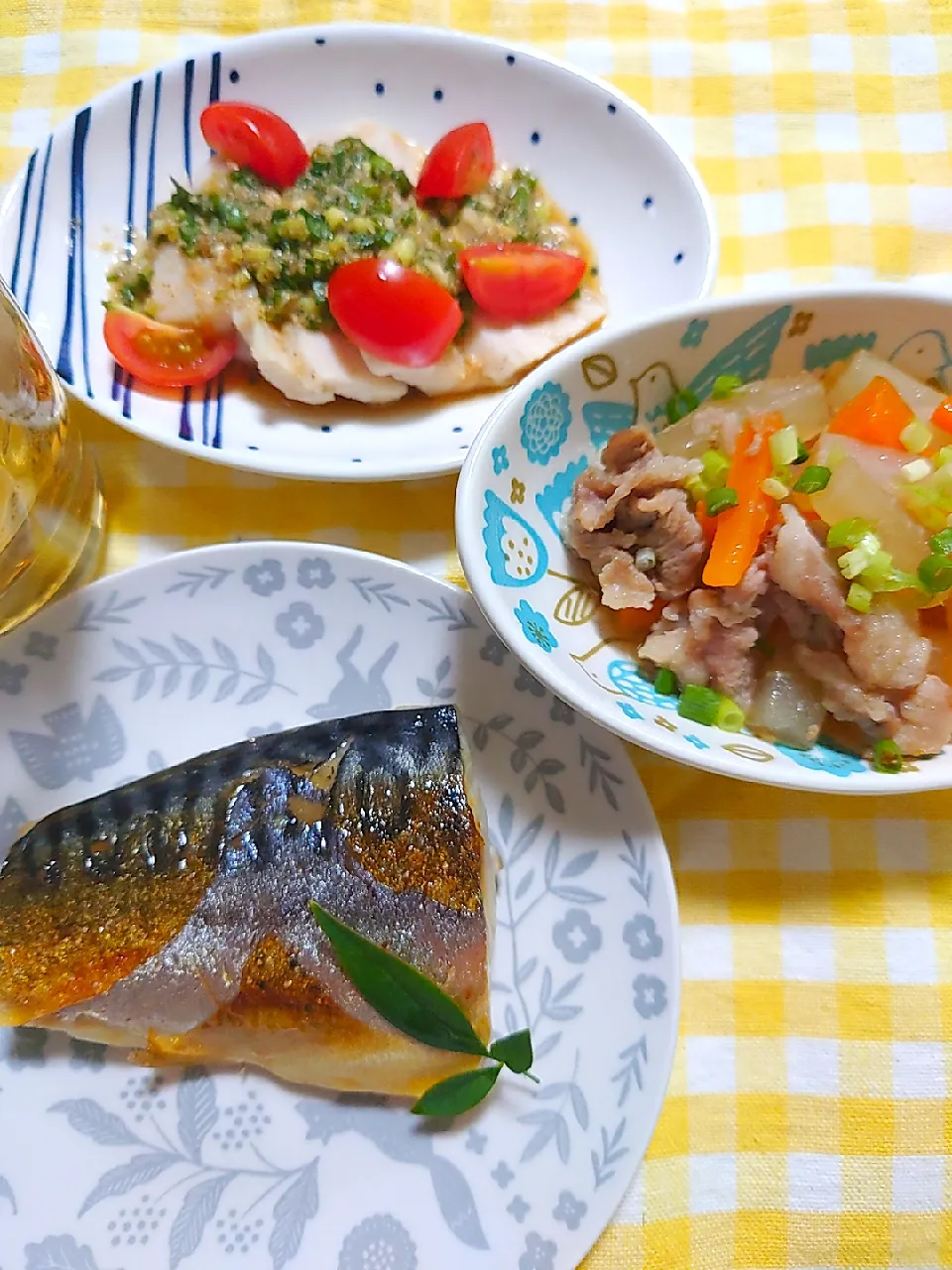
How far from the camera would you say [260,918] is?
4.56 feet

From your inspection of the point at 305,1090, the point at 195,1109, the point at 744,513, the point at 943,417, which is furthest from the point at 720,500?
the point at 195,1109

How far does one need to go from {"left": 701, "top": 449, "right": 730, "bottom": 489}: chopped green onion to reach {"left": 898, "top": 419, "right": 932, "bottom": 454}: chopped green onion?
0.86 feet

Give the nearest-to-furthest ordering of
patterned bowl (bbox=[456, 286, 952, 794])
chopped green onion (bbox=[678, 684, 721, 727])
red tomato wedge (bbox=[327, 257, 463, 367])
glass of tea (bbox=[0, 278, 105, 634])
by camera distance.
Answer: patterned bowl (bbox=[456, 286, 952, 794])
chopped green onion (bbox=[678, 684, 721, 727])
glass of tea (bbox=[0, 278, 105, 634])
red tomato wedge (bbox=[327, 257, 463, 367])

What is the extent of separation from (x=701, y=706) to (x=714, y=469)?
359 mm

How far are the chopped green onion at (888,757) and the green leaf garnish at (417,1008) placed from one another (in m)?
0.69

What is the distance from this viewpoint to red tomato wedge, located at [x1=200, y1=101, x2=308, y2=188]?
6.21 ft

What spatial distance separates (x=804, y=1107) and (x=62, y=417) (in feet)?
5.53

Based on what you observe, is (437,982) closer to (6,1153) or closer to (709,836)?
(709,836)

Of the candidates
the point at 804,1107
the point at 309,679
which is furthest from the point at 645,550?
the point at 804,1107

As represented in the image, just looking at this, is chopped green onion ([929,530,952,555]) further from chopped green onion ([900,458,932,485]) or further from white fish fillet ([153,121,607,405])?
white fish fillet ([153,121,607,405])

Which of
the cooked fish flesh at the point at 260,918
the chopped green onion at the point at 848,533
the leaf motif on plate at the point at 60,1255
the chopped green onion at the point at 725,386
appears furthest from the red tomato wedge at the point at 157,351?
the leaf motif on plate at the point at 60,1255

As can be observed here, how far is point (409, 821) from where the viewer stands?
1424mm

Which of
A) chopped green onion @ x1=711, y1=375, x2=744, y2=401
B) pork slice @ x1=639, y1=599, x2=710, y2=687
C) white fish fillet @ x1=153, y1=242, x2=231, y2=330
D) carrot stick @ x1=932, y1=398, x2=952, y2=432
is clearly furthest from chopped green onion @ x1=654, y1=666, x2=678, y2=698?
white fish fillet @ x1=153, y1=242, x2=231, y2=330

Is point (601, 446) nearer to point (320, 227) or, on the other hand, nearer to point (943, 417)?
point (943, 417)
